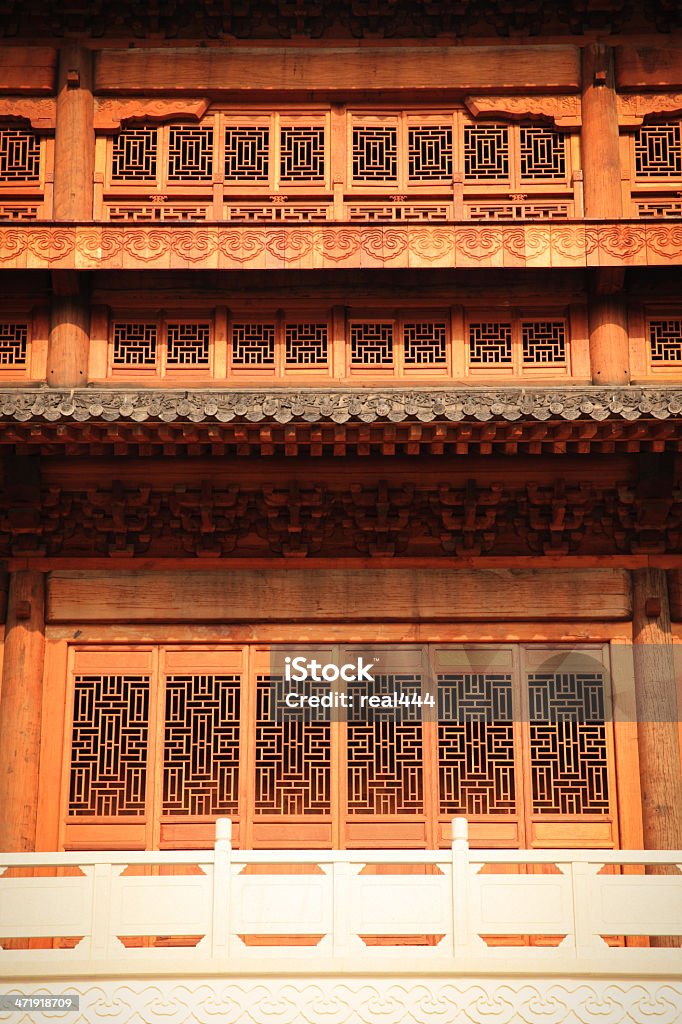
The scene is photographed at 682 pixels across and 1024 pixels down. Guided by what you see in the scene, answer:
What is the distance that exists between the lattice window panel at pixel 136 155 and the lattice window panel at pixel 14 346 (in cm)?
177

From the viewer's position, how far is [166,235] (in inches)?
508

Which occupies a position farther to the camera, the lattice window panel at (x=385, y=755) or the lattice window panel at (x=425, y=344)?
the lattice window panel at (x=425, y=344)

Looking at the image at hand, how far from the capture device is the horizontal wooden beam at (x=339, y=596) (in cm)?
1200

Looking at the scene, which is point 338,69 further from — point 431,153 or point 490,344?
point 490,344

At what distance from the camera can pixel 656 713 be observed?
38.5 feet

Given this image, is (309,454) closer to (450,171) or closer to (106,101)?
(450,171)

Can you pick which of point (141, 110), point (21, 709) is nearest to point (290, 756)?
point (21, 709)

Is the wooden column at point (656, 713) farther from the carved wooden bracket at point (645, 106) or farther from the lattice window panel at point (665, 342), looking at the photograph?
the carved wooden bracket at point (645, 106)

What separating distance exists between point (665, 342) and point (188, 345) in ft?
14.7

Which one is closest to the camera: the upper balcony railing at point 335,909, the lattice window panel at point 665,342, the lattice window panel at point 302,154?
the upper balcony railing at point 335,909

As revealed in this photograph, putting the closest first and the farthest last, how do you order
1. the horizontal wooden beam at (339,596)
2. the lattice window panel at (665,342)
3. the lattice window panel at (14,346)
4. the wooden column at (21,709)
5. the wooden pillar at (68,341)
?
the wooden column at (21,709)
the horizontal wooden beam at (339,596)
the wooden pillar at (68,341)
the lattice window panel at (665,342)
the lattice window panel at (14,346)

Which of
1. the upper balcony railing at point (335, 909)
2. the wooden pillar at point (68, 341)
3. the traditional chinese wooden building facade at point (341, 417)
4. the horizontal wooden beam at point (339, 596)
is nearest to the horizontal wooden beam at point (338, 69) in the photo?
the traditional chinese wooden building facade at point (341, 417)

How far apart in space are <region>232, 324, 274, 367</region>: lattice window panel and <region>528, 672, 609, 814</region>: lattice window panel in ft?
12.7

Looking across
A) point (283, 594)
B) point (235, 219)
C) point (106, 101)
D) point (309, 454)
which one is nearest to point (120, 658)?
point (283, 594)
